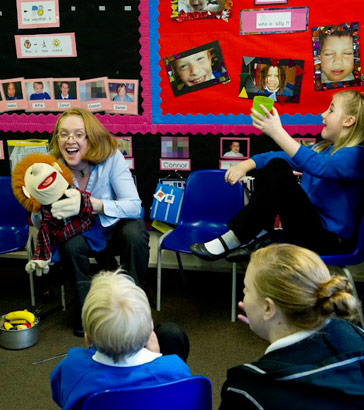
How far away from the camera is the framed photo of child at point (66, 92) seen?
340 cm

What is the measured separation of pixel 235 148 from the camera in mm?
3234

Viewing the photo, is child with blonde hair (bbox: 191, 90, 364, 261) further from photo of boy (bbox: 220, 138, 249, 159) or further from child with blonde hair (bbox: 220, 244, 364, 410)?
child with blonde hair (bbox: 220, 244, 364, 410)

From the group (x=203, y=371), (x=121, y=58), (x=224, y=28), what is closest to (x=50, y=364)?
(x=203, y=371)

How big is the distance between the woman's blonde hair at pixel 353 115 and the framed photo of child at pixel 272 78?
59 centimetres

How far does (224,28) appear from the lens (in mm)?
3080

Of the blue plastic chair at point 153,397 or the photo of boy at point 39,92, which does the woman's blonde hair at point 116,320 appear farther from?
the photo of boy at point 39,92

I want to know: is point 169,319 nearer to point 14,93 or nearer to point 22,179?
point 22,179

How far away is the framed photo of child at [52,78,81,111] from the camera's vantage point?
11.1ft

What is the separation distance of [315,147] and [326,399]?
1877 millimetres

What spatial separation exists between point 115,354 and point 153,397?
0.51ft

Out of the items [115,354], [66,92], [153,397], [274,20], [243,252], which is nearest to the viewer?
[153,397]

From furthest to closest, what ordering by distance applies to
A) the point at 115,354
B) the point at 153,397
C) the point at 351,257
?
the point at 351,257 → the point at 115,354 → the point at 153,397

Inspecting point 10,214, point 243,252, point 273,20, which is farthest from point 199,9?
point 10,214

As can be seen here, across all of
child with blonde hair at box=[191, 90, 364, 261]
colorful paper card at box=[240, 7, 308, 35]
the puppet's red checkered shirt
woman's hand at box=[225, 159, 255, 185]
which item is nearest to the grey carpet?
the puppet's red checkered shirt
